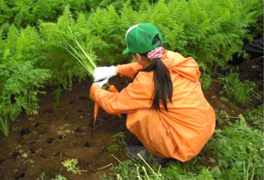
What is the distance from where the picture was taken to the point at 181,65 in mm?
3826

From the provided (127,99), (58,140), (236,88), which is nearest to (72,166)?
(58,140)

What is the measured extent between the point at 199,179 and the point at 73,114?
1829 millimetres

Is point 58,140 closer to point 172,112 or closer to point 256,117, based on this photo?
point 172,112

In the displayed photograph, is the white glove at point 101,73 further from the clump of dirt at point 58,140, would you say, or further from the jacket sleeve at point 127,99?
the clump of dirt at point 58,140

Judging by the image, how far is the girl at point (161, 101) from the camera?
11.9 ft

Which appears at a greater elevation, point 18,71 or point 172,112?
point 18,71

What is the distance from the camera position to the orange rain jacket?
148 inches

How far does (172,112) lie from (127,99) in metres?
0.47

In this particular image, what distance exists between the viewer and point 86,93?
198 inches

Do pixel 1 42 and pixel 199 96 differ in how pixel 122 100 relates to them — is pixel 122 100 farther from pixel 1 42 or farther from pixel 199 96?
pixel 1 42

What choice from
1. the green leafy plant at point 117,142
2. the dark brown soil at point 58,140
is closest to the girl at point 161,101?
the green leafy plant at point 117,142

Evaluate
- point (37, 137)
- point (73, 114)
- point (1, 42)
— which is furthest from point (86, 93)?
point (1, 42)

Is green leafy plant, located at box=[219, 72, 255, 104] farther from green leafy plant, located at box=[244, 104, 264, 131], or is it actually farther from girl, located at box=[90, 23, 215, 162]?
girl, located at box=[90, 23, 215, 162]

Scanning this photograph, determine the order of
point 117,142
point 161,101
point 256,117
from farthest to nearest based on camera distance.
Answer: point 256,117
point 117,142
point 161,101
